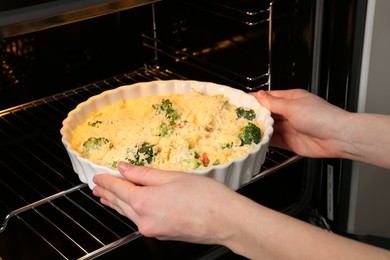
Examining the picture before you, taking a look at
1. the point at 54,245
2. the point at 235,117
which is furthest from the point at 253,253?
the point at 54,245

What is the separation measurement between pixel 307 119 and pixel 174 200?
1.32 ft

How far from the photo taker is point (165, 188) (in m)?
0.93

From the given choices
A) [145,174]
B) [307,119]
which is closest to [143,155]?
[145,174]

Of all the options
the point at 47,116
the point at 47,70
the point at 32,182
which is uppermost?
the point at 47,70

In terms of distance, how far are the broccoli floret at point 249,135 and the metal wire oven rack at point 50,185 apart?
194mm

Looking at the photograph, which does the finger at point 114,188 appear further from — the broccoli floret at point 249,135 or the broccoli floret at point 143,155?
the broccoli floret at point 249,135

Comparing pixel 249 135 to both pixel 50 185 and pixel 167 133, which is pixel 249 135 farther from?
pixel 50 185

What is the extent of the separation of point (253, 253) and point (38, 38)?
2.24 ft

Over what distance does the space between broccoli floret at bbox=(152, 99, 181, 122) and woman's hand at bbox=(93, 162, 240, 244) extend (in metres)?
0.20

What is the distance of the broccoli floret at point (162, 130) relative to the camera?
1076mm

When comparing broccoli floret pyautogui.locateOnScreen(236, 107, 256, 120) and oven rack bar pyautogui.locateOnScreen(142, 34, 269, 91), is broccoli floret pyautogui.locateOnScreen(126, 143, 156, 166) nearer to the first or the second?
broccoli floret pyautogui.locateOnScreen(236, 107, 256, 120)

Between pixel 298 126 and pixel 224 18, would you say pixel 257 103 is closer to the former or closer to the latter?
pixel 298 126

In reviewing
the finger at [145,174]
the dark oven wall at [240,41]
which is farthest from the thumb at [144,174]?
the dark oven wall at [240,41]

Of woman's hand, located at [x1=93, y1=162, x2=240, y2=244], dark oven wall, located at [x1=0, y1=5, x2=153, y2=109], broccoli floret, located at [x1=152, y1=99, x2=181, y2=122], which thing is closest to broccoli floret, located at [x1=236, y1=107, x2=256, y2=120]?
broccoli floret, located at [x1=152, y1=99, x2=181, y2=122]
